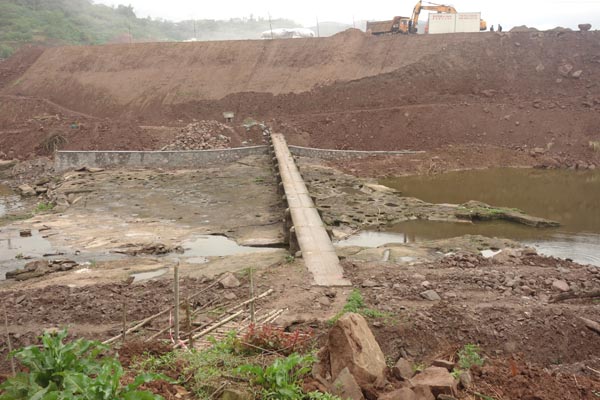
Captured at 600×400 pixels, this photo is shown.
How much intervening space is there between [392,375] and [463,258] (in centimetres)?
549

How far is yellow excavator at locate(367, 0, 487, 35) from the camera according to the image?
32500 millimetres

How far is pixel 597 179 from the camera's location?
1981cm

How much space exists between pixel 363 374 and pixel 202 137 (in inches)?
774

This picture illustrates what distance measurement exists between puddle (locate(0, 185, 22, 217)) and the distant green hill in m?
23.6

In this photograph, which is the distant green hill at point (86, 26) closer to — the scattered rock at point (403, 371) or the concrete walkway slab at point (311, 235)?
the concrete walkway slab at point (311, 235)

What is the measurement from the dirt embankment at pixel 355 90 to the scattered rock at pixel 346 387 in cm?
1806

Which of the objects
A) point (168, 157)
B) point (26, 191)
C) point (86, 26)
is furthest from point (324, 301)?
point (86, 26)

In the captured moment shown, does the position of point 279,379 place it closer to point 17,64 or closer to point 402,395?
point 402,395

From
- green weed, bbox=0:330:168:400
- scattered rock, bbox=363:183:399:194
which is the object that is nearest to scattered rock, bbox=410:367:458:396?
green weed, bbox=0:330:168:400

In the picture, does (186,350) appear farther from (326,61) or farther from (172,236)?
(326,61)

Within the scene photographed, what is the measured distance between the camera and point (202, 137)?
23703 mm

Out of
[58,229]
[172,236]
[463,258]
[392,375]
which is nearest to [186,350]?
[392,375]

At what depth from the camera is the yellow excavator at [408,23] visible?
107 ft

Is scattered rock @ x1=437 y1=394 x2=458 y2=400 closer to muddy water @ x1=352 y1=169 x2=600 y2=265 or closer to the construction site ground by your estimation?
the construction site ground
